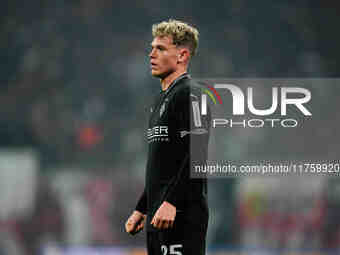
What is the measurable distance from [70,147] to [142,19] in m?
1.73

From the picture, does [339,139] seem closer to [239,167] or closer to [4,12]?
[239,167]

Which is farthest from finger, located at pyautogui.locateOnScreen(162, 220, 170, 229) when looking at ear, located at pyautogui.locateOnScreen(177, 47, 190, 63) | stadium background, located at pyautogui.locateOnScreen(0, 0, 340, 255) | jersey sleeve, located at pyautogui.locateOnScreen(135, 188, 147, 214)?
stadium background, located at pyautogui.locateOnScreen(0, 0, 340, 255)

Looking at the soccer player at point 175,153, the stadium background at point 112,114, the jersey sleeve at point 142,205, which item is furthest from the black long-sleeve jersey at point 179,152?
the stadium background at point 112,114

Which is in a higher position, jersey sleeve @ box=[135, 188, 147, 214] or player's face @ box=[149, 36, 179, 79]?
player's face @ box=[149, 36, 179, 79]

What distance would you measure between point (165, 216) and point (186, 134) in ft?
1.06

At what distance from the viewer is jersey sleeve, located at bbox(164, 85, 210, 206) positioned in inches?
86.4

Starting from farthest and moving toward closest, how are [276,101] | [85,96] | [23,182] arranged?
1. [85,96]
2. [23,182]
3. [276,101]

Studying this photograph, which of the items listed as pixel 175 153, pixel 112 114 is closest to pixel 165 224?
pixel 175 153

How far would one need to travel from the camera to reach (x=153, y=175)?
2.28 m

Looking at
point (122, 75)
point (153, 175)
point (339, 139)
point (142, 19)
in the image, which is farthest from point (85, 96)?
point (153, 175)

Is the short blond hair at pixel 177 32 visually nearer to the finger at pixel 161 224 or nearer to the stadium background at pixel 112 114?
the finger at pixel 161 224

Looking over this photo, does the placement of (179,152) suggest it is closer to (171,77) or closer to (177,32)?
(171,77)

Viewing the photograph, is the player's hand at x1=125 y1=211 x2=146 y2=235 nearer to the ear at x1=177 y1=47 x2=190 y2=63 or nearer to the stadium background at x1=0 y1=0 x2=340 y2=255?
the ear at x1=177 y1=47 x2=190 y2=63

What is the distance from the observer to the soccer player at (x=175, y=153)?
7.22ft
